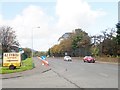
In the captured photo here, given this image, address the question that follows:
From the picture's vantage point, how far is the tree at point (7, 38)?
9683 cm

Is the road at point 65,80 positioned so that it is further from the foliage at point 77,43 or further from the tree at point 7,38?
the foliage at point 77,43

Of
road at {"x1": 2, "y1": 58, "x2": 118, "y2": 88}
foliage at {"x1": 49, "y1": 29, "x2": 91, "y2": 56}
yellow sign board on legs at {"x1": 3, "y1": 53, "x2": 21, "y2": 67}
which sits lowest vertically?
road at {"x1": 2, "y1": 58, "x2": 118, "y2": 88}

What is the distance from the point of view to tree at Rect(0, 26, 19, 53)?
96.8 meters

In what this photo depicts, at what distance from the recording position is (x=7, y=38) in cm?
10094

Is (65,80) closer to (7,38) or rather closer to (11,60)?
(11,60)

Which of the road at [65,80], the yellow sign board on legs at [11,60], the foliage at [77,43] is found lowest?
the road at [65,80]

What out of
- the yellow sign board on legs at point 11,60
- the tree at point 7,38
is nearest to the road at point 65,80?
the yellow sign board on legs at point 11,60

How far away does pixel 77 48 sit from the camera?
423 feet

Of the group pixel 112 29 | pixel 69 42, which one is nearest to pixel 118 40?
pixel 112 29

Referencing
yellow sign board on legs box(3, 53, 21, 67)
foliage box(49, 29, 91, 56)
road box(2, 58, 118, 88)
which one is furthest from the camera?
foliage box(49, 29, 91, 56)

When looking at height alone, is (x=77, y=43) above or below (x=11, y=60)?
above

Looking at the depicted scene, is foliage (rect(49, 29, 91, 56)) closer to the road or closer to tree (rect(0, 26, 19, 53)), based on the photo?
tree (rect(0, 26, 19, 53))

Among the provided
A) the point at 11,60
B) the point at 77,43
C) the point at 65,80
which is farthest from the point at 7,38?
the point at 65,80

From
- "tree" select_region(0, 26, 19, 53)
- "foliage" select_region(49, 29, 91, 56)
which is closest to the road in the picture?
"tree" select_region(0, 26, 19, 53)
